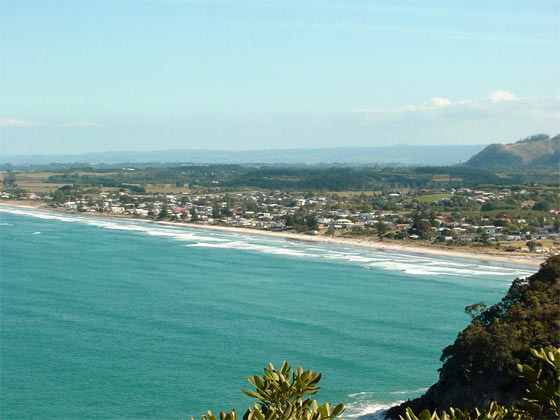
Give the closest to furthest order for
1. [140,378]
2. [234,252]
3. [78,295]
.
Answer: [140,378]
[78,295]
[234,252]

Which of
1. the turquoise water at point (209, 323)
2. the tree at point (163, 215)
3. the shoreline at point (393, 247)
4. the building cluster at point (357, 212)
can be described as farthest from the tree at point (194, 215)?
the turquoise water at point (209, 323)

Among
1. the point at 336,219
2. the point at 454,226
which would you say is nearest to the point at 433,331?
the point at 454,226

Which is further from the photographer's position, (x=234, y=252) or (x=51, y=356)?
(x=234, y=252)

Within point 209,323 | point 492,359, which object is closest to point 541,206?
point 209,323

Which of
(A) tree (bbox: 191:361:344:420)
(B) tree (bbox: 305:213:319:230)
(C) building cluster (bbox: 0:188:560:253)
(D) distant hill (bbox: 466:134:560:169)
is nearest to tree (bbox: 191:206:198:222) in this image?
(C) building cluster (bbox: 0:188:560:253)

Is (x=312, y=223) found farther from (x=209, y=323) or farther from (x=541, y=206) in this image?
(x=209, y=323)

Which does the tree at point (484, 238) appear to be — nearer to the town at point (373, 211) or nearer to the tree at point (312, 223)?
the town at point (373, 211)

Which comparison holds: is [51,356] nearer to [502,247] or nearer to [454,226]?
[502,247]
